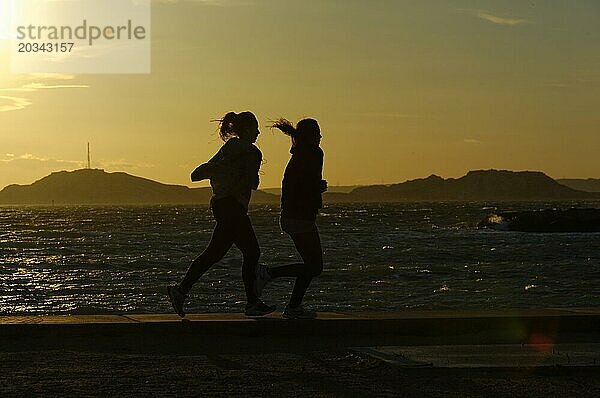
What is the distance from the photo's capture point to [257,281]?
30.1 ft

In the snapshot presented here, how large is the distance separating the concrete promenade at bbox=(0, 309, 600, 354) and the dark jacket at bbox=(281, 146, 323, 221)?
888 millimetres

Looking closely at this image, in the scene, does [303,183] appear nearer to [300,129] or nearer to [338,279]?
[300,129]

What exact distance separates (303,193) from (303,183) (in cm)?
9

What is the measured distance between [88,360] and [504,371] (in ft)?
9.09

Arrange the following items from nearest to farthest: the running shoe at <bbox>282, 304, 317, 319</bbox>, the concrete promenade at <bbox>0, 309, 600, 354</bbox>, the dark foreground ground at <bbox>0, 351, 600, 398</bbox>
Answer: the dark foreground ground at <bbox>0, 351, 600, 398</bbox> → the concrete promenade at <bbox>0, 309, 600, 354</bbox> → the running shoe at <bbox>282, 304, 317, 319</bbox>

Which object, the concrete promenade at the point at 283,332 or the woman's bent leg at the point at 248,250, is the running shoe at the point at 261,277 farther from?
the concrete promenade at the point at 283,332

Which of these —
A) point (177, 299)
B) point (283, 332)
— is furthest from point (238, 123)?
point (283, 332)

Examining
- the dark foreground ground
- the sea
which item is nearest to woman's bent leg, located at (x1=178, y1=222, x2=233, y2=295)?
the dark foreground ground

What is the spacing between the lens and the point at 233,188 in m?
8.90

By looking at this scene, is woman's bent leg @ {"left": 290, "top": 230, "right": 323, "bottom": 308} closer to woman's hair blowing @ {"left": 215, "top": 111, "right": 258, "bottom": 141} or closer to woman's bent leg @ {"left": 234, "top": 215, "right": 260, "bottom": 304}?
woman's bent leg @ {"left": 234, "top": 215, "right": 260, "bottom": 304}

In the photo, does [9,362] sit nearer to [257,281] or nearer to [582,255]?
[257,281]

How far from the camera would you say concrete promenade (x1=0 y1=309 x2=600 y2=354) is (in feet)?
26.7

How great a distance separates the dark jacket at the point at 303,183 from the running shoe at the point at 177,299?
1.09 meters

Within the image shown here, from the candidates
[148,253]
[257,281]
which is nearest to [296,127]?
[257,281]
